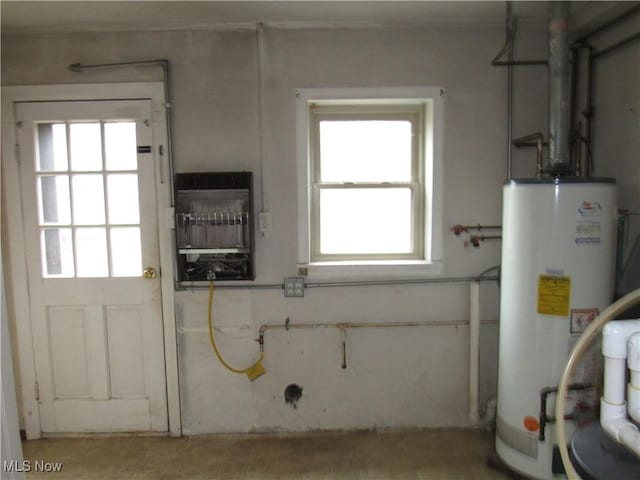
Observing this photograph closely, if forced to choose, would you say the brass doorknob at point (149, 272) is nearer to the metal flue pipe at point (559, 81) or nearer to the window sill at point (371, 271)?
the window sill at point (371, 271)

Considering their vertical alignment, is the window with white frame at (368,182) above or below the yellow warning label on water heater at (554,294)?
above

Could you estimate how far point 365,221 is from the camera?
2.41 metres

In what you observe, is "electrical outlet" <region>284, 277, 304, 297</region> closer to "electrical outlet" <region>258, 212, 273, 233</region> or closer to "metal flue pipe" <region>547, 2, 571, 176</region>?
"electrical outlet" <region>258, 212, 273, 233</region>

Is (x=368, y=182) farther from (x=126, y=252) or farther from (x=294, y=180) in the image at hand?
(x=126, y=252)

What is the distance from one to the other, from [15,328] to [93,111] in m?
1.35

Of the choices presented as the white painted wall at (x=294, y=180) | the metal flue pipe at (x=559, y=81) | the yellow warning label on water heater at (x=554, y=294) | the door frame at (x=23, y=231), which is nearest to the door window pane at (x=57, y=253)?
the door frame at (x=23, y=231)

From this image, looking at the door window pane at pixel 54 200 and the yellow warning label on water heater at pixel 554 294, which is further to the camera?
the door window pane at pixel 54 200

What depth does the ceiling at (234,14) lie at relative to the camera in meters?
1.97

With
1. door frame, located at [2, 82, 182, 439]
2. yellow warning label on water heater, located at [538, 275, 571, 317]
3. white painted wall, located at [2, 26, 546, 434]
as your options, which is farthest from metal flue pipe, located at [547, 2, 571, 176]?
door frame, located at [2, 82, 182, 439]

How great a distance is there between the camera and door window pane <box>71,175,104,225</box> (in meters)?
2.28

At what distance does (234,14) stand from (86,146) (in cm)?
113

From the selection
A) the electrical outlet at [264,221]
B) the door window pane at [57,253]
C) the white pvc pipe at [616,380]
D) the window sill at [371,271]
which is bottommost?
the white pvc pipe at [616,380]

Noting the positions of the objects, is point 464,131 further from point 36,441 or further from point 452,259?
point 36,441

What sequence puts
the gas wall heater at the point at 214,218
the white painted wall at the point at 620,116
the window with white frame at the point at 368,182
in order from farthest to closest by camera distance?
the window with white frame at the point at 368,182 < the gas wall heater at the point at 214,218 < the white painted wall at the point at 620,116
